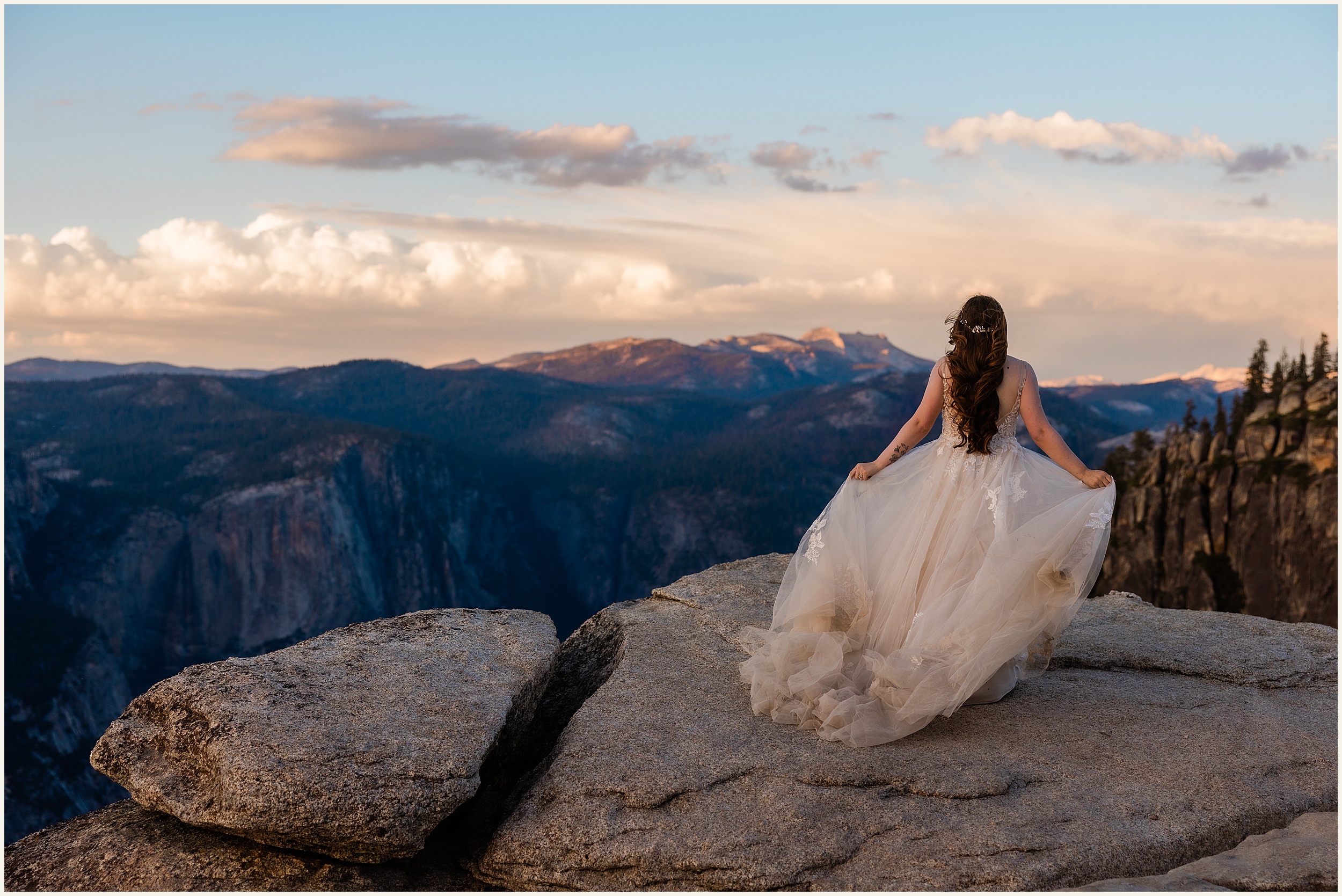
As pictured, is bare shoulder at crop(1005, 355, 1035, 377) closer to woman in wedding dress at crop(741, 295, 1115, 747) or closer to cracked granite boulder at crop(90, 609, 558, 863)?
woman in wedding dress at crop(741, 295, 1115, 747)

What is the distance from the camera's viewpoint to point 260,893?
248 inches

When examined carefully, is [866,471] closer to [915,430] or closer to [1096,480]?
[915,430]

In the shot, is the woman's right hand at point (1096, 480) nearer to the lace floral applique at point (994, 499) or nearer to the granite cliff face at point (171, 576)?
the lace floral applique at point (994, 499)

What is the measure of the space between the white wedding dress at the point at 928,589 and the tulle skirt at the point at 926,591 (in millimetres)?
12

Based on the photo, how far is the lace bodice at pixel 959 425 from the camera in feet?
28.3

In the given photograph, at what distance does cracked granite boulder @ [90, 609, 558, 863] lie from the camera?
6.48 metres

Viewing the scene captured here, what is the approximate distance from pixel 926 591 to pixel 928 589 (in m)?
0.03

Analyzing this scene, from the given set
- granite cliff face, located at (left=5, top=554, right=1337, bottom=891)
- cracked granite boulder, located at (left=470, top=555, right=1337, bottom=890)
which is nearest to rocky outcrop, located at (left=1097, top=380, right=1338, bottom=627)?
cracked granite boulder, located at (left=470, top=555, right=1337, bottom=890)

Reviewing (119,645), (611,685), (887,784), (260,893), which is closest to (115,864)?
(260,893)

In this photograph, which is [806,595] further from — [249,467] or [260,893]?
[249,467]

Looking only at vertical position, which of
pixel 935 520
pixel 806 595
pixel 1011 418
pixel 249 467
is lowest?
pixel 249 467

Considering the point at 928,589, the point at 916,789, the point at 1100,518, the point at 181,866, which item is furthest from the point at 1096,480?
the point at 181,866

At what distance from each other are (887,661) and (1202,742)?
2797 millimetres

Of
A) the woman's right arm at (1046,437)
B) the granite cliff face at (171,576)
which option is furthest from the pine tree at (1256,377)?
the granite cliff face at (171,576)
